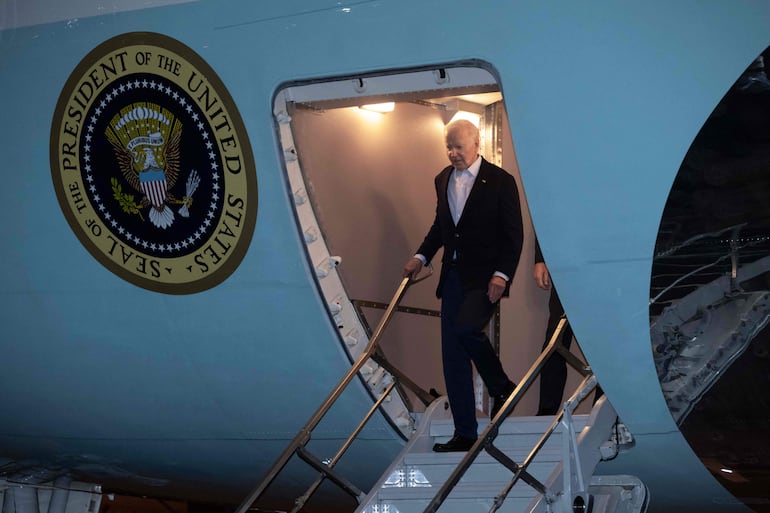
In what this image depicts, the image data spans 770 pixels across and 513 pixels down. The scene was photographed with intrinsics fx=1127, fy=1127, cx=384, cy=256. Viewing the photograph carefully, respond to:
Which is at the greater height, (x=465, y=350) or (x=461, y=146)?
(x=461, y=146)

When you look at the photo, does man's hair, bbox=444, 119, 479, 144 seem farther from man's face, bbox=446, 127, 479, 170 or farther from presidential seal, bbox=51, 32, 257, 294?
presidential seal, bbox=51, 32, 257, 294

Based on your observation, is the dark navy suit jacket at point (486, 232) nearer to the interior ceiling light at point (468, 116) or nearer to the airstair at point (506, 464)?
the airstair at point (506, 464)

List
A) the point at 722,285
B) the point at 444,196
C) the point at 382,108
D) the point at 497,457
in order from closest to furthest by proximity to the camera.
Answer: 1. the point at 722,285
2. the point at 497,457
3. the point at 444,196
4. the point at 382,108

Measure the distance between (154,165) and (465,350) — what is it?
182cm

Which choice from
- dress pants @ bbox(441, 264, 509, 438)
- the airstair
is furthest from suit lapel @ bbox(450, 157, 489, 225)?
the airstair

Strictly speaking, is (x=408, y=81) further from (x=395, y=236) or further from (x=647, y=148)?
(x=395, y=236)

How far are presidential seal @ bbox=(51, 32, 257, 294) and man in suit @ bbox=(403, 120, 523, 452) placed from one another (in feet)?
3.41

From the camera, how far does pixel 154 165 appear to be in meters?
5.69

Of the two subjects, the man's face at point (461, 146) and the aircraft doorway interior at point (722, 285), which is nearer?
the aircraft doorway interior at point (722, 285)

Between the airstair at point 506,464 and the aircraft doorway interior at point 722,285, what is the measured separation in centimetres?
43

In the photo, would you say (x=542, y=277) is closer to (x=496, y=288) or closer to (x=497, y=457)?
(x=496, y=288)

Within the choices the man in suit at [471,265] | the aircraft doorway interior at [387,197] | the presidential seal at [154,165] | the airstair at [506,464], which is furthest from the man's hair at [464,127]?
the presidential seal at [154,165]

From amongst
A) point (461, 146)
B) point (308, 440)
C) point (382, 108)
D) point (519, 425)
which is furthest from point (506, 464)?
point (382, 108)

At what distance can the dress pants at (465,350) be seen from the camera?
5504 mm
